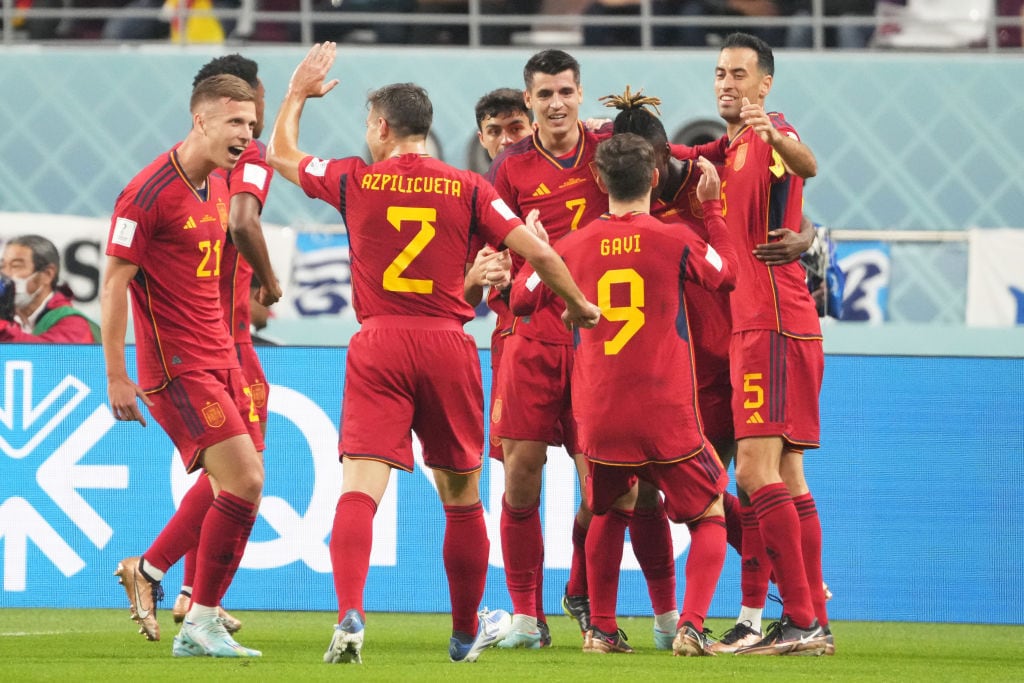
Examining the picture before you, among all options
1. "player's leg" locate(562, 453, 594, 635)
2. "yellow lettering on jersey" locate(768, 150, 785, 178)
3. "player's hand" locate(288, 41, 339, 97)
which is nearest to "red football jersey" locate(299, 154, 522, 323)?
"player's hand" locate(288, 41, 339, 97)

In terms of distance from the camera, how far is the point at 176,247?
627cm

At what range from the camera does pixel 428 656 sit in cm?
611

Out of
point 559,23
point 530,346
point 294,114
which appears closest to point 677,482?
point 530,346

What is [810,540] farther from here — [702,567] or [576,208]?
[576,208]

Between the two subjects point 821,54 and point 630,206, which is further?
point 821,54

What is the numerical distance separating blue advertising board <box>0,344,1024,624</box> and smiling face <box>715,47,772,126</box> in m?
2.01

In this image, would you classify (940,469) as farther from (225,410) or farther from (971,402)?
(225,410)

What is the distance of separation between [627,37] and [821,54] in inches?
69.1

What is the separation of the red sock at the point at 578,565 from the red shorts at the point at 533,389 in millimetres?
642

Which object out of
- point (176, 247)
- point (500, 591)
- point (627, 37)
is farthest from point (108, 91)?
point (176, 247)

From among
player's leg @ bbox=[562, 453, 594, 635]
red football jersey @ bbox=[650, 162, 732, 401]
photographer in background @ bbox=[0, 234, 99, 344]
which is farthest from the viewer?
photographer in background @ bbox=[0, 234, 99, 344]

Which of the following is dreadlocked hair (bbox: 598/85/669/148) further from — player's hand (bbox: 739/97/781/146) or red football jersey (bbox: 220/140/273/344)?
red football jersey (bbox: 220/140/273/344)

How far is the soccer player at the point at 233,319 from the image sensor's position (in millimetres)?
6703

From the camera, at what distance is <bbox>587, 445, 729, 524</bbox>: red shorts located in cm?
610
